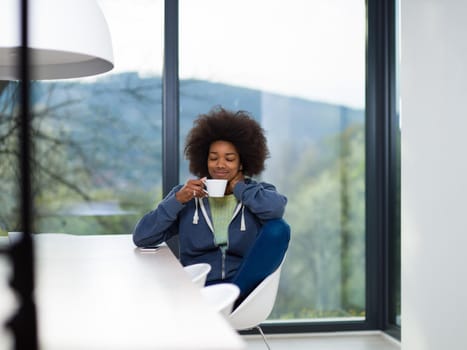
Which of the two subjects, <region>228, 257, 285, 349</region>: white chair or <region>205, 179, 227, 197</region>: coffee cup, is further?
<region>205, 179, 227, 197</region>: coffee cup

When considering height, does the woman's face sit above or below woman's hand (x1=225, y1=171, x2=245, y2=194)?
above

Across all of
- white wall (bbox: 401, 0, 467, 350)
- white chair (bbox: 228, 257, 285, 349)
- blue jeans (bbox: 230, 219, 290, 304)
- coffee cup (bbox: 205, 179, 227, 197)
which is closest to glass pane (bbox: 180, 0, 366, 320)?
white wall (bbox: 401, 0, 467, 350)


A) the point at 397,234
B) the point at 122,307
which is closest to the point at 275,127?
the point at 397,234

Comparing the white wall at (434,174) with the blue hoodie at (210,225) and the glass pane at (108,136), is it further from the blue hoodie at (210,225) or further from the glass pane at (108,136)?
the glass pane at (108,136)

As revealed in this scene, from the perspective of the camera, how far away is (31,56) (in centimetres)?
63

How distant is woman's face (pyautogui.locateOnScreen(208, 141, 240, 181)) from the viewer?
311cm

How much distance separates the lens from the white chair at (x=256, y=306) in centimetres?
251

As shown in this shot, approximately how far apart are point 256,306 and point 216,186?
1.60 ft

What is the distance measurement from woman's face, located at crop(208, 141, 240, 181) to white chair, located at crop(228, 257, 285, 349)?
675mm

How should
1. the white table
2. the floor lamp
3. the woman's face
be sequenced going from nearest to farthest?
the floor lamp
the white table
the woman's face

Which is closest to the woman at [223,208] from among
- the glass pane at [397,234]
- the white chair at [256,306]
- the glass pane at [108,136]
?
the white chair at [256,306]

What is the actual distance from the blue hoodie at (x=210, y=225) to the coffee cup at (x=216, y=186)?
24 cm

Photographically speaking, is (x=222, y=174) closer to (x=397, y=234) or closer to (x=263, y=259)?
(x=263, y=259)

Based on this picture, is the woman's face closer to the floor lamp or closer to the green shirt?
the green shirt
